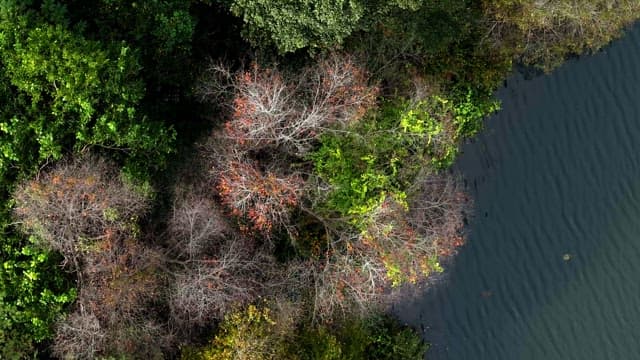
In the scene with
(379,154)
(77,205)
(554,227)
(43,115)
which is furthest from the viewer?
(554,227)

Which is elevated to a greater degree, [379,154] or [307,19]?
[307,19]

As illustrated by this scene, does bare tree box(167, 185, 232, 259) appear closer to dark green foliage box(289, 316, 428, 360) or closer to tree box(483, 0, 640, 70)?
dark green foliage box(289, 316, 428, 360)

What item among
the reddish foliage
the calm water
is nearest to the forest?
the reddish foliage

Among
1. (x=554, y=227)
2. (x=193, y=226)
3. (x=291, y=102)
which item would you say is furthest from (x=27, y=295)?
(x=554, y=227)

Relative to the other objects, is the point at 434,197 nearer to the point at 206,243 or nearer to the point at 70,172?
the point at 206,243

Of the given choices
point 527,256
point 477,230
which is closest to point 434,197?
point 477,230

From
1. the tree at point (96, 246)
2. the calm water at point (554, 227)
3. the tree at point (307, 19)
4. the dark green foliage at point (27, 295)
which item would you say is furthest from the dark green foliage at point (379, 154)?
the dark green foliage at point (27, 295)

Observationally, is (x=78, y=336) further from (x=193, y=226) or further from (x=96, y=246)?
(x=193, y=226)
